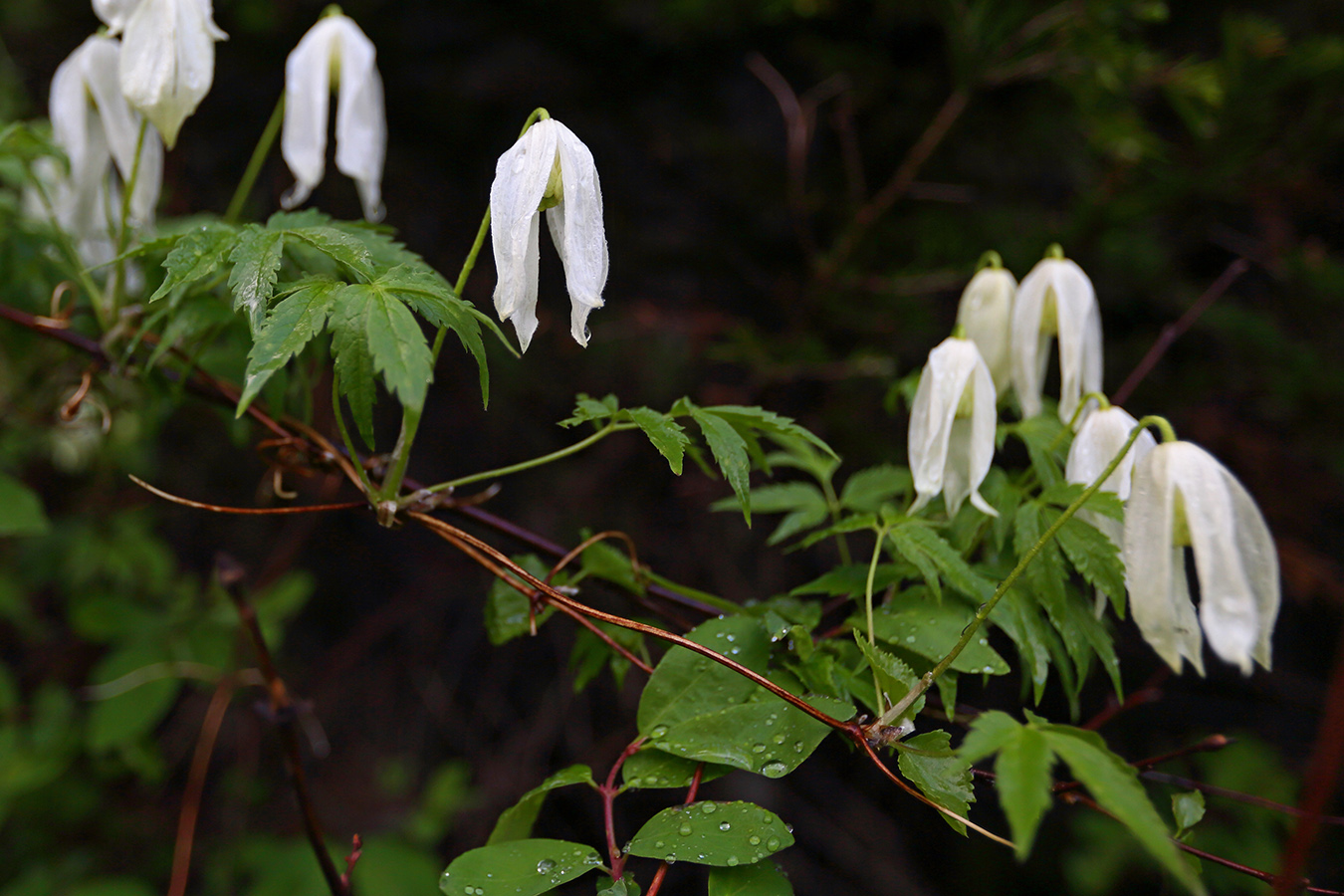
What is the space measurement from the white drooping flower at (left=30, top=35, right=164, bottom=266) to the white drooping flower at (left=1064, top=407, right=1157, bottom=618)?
995mm

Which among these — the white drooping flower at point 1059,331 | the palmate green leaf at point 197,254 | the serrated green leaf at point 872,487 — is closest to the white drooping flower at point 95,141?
the palmate green leaf at point 197,254

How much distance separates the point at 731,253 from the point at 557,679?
114 centimetres

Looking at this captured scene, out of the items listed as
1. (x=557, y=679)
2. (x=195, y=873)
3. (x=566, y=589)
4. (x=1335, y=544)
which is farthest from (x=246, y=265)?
(x=1335, y=544)

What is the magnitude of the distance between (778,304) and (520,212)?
1.30m

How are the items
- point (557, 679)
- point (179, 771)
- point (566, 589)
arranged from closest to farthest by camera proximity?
point (566, 589)
point (557, 679)
point (179, 771)

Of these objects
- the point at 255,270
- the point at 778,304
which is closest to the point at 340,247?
the point at 255,270

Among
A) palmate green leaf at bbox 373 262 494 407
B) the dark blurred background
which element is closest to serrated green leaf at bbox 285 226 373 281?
palmate green leaf at bbox 373 262 494 407

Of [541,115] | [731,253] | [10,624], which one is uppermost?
[541,115]

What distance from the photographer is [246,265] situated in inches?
22.2

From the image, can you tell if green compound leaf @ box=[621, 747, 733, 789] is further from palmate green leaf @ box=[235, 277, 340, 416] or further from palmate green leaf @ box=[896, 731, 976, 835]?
palmate green leaf @ box=[235, 277, 340, 416]

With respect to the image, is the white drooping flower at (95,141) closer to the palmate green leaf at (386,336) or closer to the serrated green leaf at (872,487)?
the palmate green leaf at (386,336)

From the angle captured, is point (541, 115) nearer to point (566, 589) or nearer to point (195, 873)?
point (566, 589)

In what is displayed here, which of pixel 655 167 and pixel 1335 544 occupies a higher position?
pixel 655 167

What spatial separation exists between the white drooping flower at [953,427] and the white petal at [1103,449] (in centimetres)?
7
